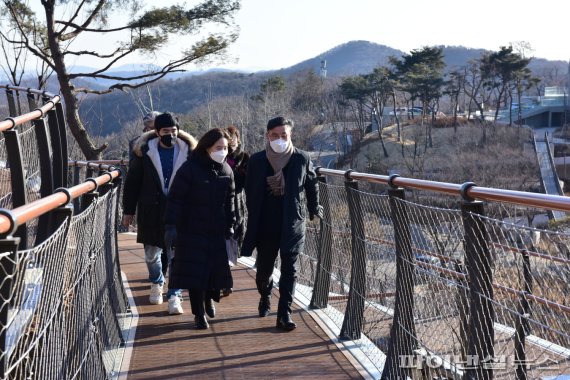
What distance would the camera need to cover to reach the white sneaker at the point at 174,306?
21.4 feet

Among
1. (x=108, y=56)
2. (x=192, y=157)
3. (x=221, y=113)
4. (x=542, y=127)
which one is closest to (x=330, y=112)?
(x=221, y=113)

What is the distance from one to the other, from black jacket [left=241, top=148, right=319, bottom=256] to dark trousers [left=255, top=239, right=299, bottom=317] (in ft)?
0.31

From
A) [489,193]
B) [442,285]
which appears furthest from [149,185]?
[489,193]

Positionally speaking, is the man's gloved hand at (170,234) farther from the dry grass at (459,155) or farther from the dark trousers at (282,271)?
the dry grass at (459,155)

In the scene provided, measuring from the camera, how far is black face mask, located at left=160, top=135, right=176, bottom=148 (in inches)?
249

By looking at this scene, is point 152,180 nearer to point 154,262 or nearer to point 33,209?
point 154,262

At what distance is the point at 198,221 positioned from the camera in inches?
234

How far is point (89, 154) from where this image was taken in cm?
1728

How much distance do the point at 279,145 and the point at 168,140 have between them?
937 millimetres

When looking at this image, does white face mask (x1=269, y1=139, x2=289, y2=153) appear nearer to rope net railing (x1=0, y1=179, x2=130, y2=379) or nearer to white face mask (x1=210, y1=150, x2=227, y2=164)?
white face mask (x1=210, y1=150, x2=227, y2=164)

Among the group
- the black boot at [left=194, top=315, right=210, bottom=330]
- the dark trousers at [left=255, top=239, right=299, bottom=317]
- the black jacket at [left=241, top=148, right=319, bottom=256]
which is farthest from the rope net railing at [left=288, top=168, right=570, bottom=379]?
the black boot at [left=194, top=315, right=210, bottom=330]

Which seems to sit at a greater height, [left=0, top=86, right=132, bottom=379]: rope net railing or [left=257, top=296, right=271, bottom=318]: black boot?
[left=0, top=86, right=132, bottom=379]: rope net railing

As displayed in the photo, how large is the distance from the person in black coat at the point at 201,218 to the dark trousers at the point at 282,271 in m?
0.33

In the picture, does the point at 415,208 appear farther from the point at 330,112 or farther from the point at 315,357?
the point at 330,112
